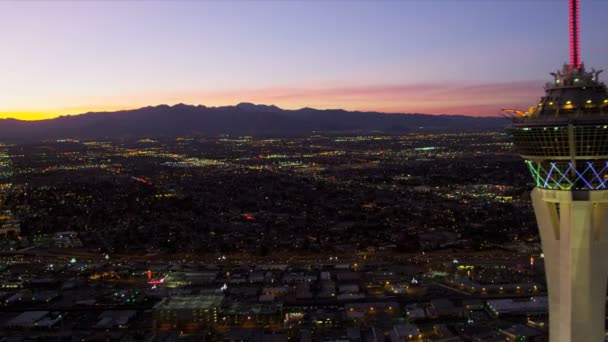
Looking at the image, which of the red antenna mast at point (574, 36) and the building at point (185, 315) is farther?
the building at point (185, 315)

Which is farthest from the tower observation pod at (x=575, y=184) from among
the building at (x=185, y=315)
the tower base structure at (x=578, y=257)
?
the building at (x=185, y=315)

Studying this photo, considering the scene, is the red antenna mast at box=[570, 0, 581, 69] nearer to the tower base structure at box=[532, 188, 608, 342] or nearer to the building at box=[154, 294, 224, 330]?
the tower base structure at box=[532, 188, 608, 342]

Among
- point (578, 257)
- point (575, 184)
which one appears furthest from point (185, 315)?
point (575, 184)

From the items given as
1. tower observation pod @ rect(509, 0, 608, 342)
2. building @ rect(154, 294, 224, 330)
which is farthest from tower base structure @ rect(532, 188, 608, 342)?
building @ rect(154, 294, 224, 330)

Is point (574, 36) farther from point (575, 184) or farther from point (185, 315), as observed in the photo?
point (185, 315)

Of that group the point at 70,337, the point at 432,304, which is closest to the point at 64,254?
the point at 70,337

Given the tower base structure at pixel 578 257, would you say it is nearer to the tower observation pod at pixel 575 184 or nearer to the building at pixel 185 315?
the tower observation pod at pixel 575 184

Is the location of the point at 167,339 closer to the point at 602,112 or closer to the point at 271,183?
the point at 602,112
